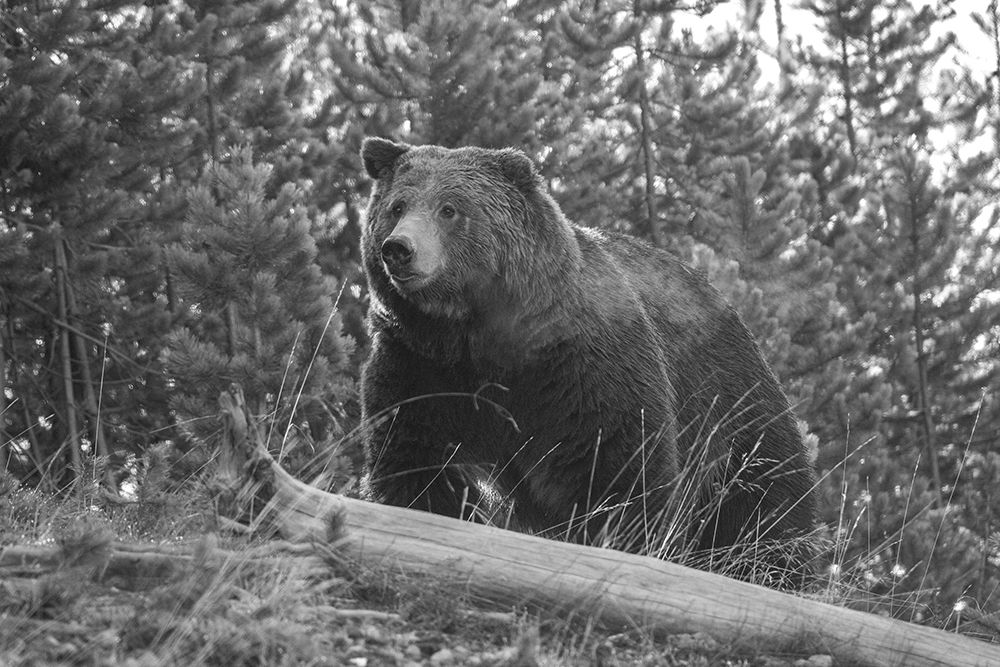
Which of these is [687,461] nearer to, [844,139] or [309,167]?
[309,167]

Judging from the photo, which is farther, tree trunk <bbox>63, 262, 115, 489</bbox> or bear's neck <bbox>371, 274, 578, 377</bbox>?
tree trunk <bbox>63, 262, 115, 489</bbox>

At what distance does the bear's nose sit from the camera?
5.02 metres

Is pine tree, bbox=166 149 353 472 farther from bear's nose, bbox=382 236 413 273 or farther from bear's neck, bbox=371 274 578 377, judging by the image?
bear's nose, bbox=382 236 413 273

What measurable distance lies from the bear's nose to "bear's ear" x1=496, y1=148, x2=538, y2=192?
819 mm

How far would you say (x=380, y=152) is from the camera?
18.8 feet

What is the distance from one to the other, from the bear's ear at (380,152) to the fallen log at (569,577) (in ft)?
6.55

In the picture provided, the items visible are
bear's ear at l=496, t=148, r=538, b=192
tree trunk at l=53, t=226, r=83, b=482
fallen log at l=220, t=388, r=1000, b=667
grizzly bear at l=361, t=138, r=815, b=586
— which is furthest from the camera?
tree trunk at l=53, t=226, r=83, b=482

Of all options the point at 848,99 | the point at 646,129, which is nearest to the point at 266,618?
the point at 646,129

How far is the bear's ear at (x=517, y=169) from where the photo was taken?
5641 mm

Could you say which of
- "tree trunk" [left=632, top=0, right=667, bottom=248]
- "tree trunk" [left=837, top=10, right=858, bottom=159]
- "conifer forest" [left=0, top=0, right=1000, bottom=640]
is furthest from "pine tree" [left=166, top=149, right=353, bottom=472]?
"tree trunk" [left=837, top=10, right=858, bottom=159]

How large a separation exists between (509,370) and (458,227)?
2.07 feet

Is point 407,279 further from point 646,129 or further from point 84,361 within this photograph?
point 646,129

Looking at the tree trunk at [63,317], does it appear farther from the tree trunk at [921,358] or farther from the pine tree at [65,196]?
the tree trunk at [921,358]

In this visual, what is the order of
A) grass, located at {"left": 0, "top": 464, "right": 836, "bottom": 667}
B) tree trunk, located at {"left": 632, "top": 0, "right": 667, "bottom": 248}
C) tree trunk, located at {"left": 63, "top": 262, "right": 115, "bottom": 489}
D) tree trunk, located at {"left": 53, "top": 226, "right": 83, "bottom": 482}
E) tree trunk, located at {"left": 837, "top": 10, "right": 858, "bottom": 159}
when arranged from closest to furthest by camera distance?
grass, located at {"left": 0, "top": 464, "right": 836, "bottom": 667} → tree trunk, located at {"left": 53, "top": 226, "right": 83, "bottom": 482} → tree trunk, located at {"left": 63, "top": 262, "right": 115, "bottom": 489} → tree trunk, located at {"left": 632, "top": 0, "right": 667, "bottom": 248} → tree trunk, located at {"left": 837, "top": 10, "right": 858, "bottom": 159}
